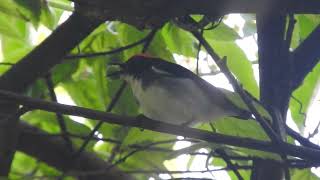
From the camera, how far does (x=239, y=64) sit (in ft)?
5.05

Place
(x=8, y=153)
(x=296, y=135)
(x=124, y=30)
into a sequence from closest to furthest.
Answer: (x=296, y=135)
(x=8, y=153)
(x=124, y=30)

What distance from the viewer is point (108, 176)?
1593 millimetres

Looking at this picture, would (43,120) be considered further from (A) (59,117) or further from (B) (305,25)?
(B) (305,25)

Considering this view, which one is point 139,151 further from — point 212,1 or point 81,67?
point 212,1

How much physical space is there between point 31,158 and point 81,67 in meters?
0.27

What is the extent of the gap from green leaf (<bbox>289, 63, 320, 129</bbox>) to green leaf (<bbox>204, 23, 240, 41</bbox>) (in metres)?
0.20

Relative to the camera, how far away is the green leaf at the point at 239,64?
1.54m

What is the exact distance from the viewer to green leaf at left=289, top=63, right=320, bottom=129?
156cm

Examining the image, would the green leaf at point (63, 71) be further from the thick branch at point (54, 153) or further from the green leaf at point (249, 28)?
the green leaf at point (249, 28)

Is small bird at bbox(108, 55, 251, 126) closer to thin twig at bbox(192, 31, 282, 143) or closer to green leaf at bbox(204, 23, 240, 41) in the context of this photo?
green leaf at bbox(204, 23, 240, 41)

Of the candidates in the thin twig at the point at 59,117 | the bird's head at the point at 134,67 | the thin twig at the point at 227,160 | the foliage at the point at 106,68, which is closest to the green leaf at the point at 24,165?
the foliage at the point at 106,68

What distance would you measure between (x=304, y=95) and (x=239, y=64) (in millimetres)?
176

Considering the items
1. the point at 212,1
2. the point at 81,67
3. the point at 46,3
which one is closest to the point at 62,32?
the point at 46,3

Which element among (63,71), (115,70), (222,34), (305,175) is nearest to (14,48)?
(63,71)
